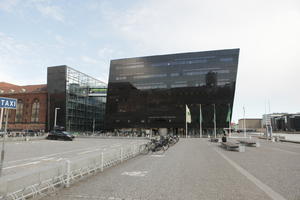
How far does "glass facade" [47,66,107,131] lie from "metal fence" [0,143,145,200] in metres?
54.0

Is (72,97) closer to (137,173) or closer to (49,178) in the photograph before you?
(137,173)

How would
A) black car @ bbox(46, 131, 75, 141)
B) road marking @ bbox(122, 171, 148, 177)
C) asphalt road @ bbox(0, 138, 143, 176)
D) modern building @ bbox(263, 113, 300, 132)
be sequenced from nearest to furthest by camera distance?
road marking @ bbox(122, 171, 148, 177) → asphalt road @ bbox(0, 138, 143, 176) → black car @ bbox(46, 131, 75, 141) → modern building @ bbox(263, 113, 300, 132)

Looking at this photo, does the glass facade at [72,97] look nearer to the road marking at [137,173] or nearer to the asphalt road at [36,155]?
the asphalt road at [36,155]

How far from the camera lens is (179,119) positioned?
2431 inches

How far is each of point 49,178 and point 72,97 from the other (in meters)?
60.0

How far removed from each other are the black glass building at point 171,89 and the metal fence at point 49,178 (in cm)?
5279

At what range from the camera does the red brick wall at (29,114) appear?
62.1m

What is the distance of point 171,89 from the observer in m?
63.8

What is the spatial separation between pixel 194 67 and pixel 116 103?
89.0ft

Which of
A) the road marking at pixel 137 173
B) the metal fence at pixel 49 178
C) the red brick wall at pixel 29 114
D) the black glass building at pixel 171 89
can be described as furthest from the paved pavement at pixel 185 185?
the red brick wall at pixel 29 114

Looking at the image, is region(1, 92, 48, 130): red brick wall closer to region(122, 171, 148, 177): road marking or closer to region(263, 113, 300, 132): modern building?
region(122, 171, 148, 177): road marking

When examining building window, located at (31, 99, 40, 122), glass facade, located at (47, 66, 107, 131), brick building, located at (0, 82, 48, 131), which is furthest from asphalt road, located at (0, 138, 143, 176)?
building window, located at (31, 99, 40, 122)

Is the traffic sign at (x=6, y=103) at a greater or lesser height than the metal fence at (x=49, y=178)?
greater

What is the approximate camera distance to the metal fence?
15.3 feet
